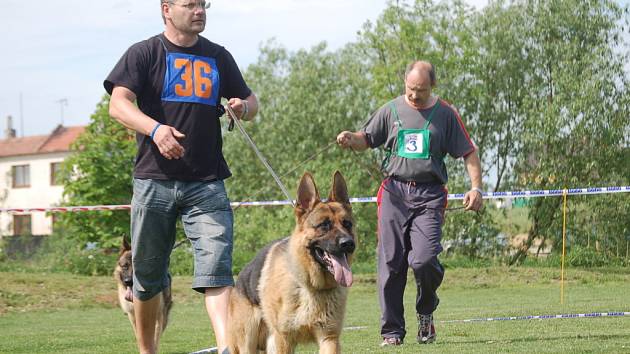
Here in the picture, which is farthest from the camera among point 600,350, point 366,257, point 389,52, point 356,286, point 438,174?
point 389,52

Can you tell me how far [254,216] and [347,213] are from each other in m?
23.7

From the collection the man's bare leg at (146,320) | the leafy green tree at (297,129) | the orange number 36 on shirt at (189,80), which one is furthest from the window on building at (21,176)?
the orange number 36 on shirt at (189,80)

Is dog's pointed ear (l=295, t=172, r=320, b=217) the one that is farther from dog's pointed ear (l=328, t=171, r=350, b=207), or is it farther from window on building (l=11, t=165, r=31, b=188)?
window on building (l=11, t=165, r=31, b=188)

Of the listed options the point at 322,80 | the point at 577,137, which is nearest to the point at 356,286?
the point at 577,137

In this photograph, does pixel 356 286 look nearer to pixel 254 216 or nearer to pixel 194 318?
pixel 194 318

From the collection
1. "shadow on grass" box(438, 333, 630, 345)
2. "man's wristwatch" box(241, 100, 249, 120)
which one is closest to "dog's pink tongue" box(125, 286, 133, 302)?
"shadow on grass" box(438, 333, 630, 345)

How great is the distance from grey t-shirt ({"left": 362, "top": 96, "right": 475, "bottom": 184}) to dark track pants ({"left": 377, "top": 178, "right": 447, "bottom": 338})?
0.40 feet

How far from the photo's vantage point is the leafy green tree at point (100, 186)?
2655cm

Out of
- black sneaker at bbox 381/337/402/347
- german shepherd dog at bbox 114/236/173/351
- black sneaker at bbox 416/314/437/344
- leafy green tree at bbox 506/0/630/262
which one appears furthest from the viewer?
leafy green tree at bbox 506/0/630/262

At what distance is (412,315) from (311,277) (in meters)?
7.34

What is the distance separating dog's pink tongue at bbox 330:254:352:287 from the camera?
555 cm

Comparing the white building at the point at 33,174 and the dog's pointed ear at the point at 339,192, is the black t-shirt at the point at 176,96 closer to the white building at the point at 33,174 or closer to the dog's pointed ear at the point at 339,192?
the dog's pointed ear at the point at 339,192

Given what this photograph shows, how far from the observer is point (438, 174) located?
7.75 metres

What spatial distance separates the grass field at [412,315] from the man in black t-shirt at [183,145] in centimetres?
236
